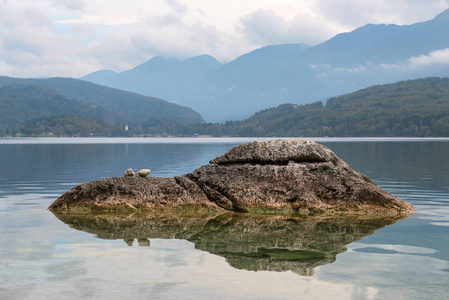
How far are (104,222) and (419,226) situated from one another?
406 inches

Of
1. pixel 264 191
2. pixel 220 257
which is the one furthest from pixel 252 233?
pixel 264 191

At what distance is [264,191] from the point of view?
18750mm

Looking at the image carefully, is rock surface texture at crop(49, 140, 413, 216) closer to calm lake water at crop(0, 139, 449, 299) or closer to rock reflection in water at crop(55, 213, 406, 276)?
rock reflection in water at crop(55, 213, 406, 276)

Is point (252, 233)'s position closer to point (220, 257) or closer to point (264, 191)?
point (220, 257)

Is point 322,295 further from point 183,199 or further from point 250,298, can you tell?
point 183,199

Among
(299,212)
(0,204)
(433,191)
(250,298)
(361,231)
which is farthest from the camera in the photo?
(433,191)

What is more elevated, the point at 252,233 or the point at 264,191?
the point at 264,191

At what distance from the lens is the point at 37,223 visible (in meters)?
16.1

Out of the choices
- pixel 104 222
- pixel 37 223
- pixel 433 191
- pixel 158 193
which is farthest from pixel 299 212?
pixel 433 191

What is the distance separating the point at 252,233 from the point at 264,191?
433 cm

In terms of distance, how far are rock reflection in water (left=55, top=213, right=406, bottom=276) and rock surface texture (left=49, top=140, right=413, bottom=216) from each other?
32.2 inches

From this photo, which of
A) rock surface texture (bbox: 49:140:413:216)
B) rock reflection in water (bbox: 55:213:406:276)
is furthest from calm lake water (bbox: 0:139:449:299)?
rock surface texture (bbox: 49:140:413:216)

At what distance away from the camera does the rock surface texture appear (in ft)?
60.1

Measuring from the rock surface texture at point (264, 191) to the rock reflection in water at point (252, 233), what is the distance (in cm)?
82
